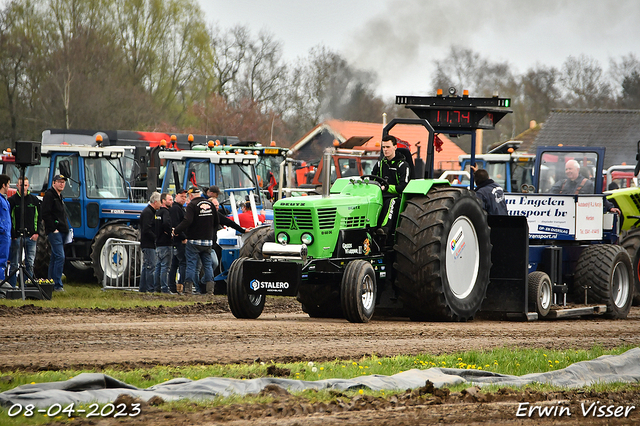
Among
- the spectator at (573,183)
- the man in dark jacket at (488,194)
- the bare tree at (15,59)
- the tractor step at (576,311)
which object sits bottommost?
the tractor step at (576,311)

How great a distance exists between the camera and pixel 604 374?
672cm

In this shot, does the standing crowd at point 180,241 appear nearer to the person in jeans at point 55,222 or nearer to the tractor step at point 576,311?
the person in jeans at point 55,222

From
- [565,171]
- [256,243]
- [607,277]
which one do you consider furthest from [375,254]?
[565,171]

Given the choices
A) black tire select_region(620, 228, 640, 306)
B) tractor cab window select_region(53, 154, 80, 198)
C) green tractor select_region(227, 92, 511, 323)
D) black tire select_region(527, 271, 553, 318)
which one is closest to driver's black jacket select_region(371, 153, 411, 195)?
green tractor select_region(227, 92, 511, 323)

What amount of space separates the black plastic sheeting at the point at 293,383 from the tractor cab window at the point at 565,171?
714 cm

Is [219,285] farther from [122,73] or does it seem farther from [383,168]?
[122,73]

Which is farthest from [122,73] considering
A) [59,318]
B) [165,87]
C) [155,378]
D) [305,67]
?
[155,378]

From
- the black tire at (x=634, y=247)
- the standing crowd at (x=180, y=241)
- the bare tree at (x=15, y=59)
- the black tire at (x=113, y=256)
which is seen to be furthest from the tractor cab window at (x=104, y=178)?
the bare tree at (x=15, y=59)

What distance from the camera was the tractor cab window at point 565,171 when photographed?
45.7ft

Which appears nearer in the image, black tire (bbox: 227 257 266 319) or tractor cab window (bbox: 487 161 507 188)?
black tire (bbox: 227 257 266 319)

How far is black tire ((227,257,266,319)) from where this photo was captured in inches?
386

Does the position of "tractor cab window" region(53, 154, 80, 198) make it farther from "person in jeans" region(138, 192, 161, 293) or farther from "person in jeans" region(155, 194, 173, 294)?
"person in jeans" region(155, 194, 173, 294)

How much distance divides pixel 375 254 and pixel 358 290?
96cm

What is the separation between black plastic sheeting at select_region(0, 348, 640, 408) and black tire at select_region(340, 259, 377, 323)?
3016 millimetres
